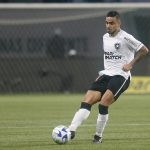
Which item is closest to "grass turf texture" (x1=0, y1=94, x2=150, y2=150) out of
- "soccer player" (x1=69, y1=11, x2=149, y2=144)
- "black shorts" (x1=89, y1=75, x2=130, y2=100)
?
"soccer player" (x1=69, y1=11, x2=149, y2=144)

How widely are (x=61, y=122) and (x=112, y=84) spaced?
444 centimetres

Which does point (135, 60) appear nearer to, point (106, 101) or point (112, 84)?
point (112, 84)

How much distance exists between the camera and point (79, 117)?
12562 mm

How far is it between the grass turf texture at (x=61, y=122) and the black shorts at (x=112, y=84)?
2.84 ft

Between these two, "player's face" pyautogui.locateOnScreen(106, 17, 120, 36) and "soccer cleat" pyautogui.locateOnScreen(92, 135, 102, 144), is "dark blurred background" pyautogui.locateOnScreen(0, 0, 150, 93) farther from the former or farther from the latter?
"soccer cleat" pyautogui.locateOnScreen(92, 135, 102, 144)

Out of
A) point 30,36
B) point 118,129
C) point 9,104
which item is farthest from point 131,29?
point 118,129

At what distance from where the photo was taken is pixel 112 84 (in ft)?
41.9

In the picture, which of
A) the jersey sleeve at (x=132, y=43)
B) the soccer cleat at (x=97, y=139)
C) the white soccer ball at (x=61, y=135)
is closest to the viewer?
the white soccer ball at (x=61, y=135)

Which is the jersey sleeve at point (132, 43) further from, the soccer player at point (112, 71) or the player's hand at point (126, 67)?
the player's hand at point (126, 67)

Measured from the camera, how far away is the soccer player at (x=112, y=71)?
12742 mm

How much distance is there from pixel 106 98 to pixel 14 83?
56.6 ft

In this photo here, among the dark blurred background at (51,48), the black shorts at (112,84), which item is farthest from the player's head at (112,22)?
the dark blurred background at (51,48)

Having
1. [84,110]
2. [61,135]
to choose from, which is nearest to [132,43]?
[84,110]

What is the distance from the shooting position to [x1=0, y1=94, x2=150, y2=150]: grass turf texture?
40.4 feet
